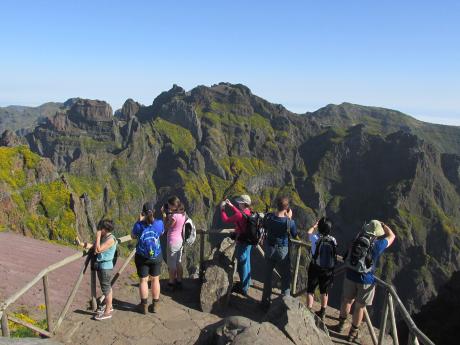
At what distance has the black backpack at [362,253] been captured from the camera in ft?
34.1

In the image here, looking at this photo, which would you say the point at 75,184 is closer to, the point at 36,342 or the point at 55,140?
the point at 55,140

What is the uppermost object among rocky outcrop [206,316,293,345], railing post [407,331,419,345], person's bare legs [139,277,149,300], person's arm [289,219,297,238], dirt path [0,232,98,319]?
person's arm [289,219,297,238]

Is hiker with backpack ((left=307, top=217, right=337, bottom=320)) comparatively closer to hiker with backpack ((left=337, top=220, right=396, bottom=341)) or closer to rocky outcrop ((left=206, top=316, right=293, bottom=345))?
hiker with backpack ((left=337, top=220, right=396, bottom=341))

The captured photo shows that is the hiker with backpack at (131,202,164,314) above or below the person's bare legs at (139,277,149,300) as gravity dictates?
above

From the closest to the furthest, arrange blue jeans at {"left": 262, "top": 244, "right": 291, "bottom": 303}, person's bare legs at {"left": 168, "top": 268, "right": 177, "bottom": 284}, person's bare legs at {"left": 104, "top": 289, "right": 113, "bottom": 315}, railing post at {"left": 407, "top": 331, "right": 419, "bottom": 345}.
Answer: railing post at {"left": 407, "top": 331, "right": 419, "bottom": 345} < person's bare legs at {"left": 104, "top": 289, "right": 113, "bottom": 315} < blue jeans at {"left": 262, "top": 244, "right": 291, "bottom": 303} < person's bare legs at {"left": 168, "top": 268, "right": 177, "bottom": 284}

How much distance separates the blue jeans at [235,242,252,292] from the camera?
12172 mm

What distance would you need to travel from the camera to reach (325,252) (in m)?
10.9

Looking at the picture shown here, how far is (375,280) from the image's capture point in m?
10.8

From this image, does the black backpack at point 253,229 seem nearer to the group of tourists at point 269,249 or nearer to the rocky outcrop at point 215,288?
the group of tourists at point 269,249

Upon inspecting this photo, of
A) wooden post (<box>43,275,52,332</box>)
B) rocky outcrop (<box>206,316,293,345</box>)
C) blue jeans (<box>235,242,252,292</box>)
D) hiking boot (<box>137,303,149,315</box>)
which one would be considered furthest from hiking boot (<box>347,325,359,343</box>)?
wooden post (<box>43,275,52,332</box>)

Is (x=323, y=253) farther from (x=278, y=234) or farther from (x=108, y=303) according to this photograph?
(x=108, y=303)

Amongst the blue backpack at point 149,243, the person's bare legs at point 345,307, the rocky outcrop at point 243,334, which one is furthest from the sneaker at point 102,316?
the person's bare legs at point 345,307

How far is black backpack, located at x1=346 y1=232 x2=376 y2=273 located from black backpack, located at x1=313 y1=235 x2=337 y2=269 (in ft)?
1.73

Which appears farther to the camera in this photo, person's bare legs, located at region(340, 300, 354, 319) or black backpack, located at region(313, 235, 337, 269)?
person's bare legs, located at region(340, 300, 354, 319)
